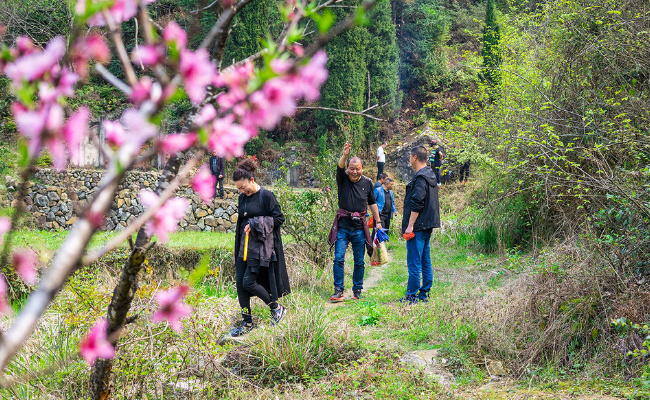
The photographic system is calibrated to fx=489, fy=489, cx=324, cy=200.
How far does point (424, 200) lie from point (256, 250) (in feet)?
6.01

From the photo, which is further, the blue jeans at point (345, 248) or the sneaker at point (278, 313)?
the blue jeans at point (345, 248)

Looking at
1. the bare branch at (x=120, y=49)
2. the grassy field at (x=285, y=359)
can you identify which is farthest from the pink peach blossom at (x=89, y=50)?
the grassy field at (x=285, y=359)

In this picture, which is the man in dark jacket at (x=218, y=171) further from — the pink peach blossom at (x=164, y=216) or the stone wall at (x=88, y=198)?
the pink peach blossom at (x=164, y=216)

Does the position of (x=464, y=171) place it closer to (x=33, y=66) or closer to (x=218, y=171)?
(x=218, y=171)

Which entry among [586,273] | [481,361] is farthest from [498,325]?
[586,273]

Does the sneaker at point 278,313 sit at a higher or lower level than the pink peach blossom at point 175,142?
lower

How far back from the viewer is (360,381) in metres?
3.52

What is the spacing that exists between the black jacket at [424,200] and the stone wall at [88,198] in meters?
8.09

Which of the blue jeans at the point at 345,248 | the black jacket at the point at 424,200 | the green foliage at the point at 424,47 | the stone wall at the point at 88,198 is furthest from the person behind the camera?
the green foliage at the point at 424,47

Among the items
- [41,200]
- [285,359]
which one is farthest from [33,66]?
[41,200]

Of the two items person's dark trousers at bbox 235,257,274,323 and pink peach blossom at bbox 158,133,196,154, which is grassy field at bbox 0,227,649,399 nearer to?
person's dark trousers at bbox 235,257,274,323

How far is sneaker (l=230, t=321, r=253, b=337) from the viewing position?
4504mm

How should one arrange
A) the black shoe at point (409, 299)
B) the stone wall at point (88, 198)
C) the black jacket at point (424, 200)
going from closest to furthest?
the black jacket at point (424, 200) < the black shoe at point (409, 299) < the stone wall at point (88, 198)

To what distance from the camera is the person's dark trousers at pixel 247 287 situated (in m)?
4.55
